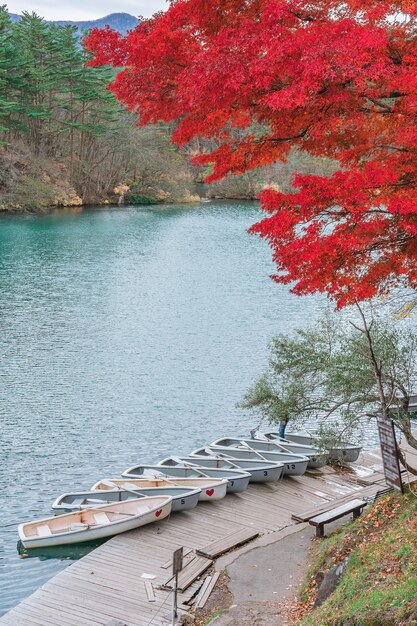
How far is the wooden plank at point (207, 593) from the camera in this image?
1230cm

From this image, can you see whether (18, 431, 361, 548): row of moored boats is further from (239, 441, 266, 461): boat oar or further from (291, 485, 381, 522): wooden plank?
(291, 485, 381, 522): wooden plank

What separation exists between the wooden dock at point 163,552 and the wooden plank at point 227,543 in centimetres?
2

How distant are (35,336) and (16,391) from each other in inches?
291

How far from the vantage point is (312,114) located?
394 inches

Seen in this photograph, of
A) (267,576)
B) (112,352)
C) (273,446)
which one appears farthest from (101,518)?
(112,352)

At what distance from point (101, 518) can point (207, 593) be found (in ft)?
15.2

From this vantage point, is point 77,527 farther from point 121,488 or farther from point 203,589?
point 203,589

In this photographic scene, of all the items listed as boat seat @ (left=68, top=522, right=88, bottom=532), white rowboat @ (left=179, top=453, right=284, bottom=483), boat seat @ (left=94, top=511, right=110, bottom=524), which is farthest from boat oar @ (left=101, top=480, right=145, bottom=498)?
white rowboat @ (left=179, top=453, right=284, bottom=483)

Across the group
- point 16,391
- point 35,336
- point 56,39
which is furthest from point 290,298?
point 56,39

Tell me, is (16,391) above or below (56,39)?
below

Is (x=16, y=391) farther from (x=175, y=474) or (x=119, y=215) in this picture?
(x=119, y=215)

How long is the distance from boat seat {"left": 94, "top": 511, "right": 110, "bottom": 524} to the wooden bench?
16.5 feet

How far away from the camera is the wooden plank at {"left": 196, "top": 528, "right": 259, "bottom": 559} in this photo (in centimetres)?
1444

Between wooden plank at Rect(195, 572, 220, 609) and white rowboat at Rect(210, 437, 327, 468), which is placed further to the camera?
white rowboat at Rect(210, 437, 327, 468)
